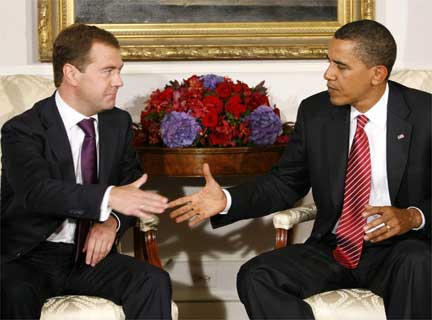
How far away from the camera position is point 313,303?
3404mm

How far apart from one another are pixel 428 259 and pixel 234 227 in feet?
6.33

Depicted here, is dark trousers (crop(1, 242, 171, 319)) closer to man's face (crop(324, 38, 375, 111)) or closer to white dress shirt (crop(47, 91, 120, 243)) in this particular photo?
white dress shirt (crop(47, 91, 120, 243))

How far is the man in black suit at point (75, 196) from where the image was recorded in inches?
130

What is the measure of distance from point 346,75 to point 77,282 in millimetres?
1359

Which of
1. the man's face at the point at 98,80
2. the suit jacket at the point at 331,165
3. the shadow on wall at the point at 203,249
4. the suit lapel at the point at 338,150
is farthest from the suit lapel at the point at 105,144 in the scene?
the shadow on wall at the point at 203,249

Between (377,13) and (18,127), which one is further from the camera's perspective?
(377,13)

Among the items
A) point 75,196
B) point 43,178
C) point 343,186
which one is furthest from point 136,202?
point 343,186

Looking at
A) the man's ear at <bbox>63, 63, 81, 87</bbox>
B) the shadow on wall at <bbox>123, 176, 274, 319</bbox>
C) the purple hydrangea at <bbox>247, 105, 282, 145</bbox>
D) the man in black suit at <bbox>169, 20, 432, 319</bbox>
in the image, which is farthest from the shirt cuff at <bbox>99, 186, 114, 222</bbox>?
the shadow on wall at <bbox>123, 176, 274, 319</bbox>

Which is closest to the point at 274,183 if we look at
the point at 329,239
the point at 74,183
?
the point at 329,239

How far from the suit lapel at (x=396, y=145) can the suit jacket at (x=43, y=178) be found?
107 centimetres

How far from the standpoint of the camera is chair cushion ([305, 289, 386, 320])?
3383 mm

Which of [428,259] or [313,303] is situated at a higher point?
[428,259]

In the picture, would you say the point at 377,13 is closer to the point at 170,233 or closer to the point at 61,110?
the point at 170,233

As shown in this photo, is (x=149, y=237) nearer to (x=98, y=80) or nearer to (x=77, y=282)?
(x=77, y=282)
